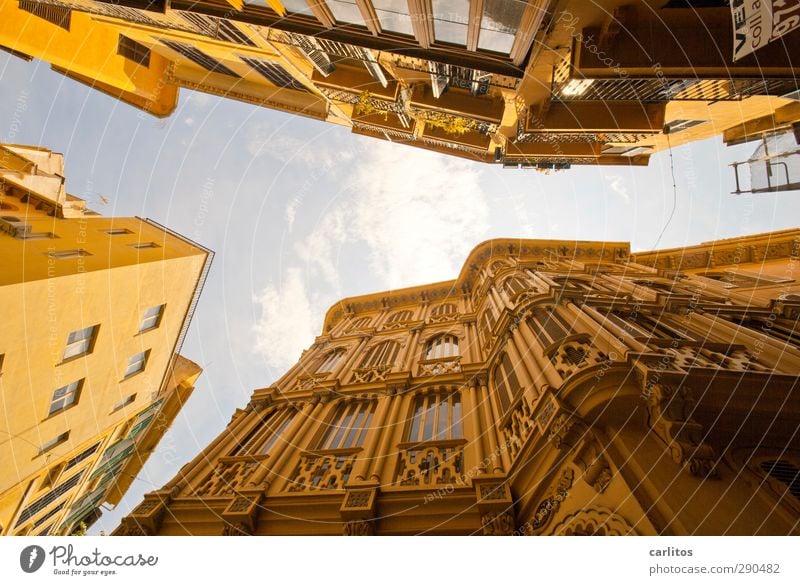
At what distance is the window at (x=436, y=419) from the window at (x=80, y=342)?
1377 cm

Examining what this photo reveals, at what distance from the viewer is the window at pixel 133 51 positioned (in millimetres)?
17594

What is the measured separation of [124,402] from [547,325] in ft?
72.2

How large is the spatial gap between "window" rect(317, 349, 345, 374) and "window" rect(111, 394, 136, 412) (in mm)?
10272

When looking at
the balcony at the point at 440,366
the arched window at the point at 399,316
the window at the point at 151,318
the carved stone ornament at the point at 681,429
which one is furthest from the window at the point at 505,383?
the window at the point at 151,318

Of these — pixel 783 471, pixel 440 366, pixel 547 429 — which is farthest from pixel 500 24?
pixel 440 366

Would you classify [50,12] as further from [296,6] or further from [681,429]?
[681,429]

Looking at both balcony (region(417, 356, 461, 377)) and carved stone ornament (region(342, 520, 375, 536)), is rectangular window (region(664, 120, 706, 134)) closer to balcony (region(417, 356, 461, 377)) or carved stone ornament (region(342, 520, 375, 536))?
balcony (region(417, 356, 461, 377))

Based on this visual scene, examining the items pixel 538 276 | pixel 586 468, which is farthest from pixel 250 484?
pixel 538 276

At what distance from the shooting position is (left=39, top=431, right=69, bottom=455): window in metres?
13.6

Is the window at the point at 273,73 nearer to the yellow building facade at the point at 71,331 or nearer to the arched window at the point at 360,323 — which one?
the yellow building facade at the point at 71,331

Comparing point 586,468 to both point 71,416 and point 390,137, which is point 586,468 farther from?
point 71,416

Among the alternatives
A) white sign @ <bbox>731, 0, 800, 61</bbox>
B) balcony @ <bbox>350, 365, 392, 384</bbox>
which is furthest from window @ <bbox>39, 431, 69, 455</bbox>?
white sign @ <bbox>731, 0, 800, 61</bbox>

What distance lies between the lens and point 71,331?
40.7ft

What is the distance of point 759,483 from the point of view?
546cm
